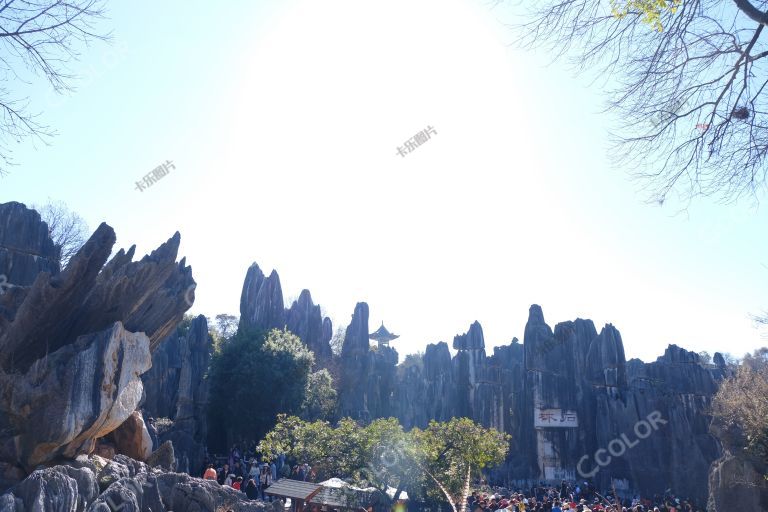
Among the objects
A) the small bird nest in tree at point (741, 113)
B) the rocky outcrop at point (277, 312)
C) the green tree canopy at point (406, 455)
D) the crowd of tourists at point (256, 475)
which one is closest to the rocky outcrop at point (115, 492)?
the green tree canopy at point (406, 455)

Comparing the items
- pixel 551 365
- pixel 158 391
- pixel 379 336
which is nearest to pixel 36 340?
pixel 158 391

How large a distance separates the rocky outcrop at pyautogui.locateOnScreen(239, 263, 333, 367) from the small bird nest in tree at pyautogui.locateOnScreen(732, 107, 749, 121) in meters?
36.9

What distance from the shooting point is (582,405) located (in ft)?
123

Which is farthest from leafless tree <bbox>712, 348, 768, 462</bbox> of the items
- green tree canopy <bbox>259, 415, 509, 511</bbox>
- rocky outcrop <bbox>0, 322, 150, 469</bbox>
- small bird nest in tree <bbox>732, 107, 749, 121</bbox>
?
rocky outcrop <bbox>0, 322, 150, 469</bbox>

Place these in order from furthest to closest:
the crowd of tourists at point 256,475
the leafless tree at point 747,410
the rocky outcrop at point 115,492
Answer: the leafless tree at point 747,410, the crowd of tourists at point 256,475, the rocky outcrop at point 115,492

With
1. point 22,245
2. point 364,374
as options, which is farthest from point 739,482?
point 364,374

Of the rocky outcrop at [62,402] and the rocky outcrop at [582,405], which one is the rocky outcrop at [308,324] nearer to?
the rocky outcrop at [582,405]

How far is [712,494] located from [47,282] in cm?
2107

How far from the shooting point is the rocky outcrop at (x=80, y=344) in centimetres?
989

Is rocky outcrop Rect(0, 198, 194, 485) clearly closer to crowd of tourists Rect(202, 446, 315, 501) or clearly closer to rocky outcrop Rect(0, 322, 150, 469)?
rocky outcrop Rect(0, 322, 150, 469)

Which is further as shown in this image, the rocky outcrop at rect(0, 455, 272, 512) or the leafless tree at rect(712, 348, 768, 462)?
the leafless tree at rect(712, 348, 768, 462)

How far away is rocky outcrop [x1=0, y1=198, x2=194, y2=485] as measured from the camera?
989 centimetres

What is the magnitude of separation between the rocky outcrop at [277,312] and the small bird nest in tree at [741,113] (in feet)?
121

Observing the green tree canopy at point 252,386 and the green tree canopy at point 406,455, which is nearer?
the green tree canopy at point 406,455
